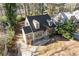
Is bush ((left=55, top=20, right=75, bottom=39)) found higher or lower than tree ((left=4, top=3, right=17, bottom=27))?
lower

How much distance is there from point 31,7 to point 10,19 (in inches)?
7.4

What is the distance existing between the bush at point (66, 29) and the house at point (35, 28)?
0.06 m

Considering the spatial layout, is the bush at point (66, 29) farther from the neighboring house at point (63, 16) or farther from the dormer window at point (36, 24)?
the dormer window at point (36, 24)

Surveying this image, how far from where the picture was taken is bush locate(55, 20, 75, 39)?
2068 millimetres

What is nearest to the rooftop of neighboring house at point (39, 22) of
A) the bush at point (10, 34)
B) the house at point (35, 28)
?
the house at point (35, 28)

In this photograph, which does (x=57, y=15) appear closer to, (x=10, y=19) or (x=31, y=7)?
(x=31, y=7)

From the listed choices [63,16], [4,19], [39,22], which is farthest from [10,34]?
[63,16]

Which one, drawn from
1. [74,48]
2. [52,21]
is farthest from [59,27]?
[74,48]

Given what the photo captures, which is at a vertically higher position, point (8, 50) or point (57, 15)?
point (57, 15)

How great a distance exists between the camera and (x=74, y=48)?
2.07 metres

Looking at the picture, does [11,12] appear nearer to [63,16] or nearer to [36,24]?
[36,24]

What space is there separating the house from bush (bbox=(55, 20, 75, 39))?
0.20ft

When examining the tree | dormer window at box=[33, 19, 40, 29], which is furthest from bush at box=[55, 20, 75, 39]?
the tree

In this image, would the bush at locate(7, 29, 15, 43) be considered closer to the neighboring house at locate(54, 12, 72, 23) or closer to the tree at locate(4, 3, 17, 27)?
the tree at locate(4, 3, 17, 27)
